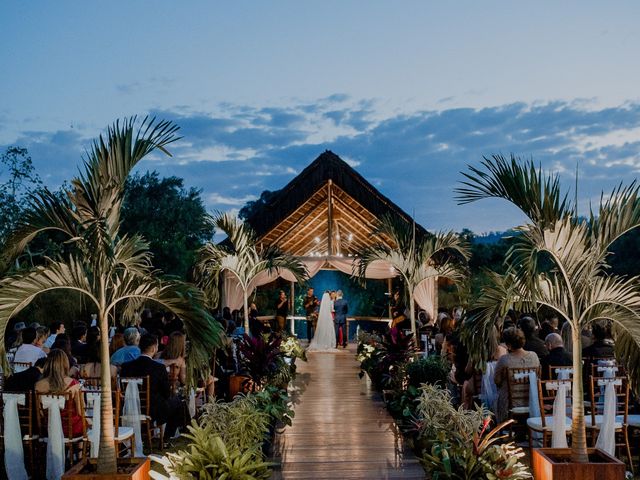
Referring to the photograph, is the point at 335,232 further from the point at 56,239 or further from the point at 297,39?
the point at 56,239

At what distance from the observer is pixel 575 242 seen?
190 inches

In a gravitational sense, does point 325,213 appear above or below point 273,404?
above

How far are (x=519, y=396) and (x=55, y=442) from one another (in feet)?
13.6

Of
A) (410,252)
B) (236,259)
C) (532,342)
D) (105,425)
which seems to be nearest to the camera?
(105,425)

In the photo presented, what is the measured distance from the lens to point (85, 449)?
5684 mm

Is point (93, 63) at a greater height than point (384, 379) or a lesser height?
greater

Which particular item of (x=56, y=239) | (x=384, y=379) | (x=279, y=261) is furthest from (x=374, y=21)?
(x=56, y=239)

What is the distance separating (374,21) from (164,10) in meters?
3.32

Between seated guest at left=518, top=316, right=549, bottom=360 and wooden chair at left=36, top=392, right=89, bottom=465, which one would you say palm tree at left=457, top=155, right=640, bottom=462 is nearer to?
seated guest at left=518, top=316, right=549, bottom=360

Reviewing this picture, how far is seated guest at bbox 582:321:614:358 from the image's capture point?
700cm

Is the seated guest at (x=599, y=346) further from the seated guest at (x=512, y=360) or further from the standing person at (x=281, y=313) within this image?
the standing person at (x=281, y=313)

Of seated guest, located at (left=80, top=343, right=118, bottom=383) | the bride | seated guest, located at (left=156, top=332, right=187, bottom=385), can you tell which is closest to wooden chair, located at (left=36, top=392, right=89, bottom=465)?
seated guest, located at (left=80, top=343, right=118, bottom=383)

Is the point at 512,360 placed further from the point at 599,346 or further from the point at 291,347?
the point at 291,347

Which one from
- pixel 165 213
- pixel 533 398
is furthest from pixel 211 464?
pixel 165 213
